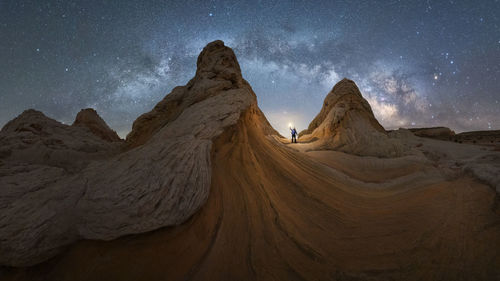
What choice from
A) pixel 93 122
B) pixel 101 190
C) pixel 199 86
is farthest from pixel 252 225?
pixel 93 122

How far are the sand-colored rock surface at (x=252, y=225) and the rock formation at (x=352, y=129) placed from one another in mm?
3600

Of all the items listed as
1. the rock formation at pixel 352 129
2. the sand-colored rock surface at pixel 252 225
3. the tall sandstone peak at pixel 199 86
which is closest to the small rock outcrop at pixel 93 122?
the tall sandstone peak at pixel 199 86

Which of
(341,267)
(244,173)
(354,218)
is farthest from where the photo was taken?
(244,173)

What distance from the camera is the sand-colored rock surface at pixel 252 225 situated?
7.50ft

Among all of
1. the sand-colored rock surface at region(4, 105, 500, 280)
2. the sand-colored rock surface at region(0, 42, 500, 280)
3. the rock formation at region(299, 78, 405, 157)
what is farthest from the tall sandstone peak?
the rock formation at region(299, 78, 405, 157)

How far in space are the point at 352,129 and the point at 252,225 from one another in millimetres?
8617

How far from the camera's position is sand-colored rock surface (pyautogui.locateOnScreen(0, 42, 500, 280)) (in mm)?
2287

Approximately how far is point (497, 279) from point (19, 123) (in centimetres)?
1043

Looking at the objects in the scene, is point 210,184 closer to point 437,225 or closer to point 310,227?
point 310,227

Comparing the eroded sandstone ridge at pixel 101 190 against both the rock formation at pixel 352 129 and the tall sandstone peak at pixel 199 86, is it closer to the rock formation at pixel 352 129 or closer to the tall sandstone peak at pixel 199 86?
the tall sandstone peak at pixel 199 86

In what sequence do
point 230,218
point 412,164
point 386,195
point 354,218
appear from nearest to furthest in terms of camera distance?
point 230,218 < point 354,218 < point 386,195 < point 412,164

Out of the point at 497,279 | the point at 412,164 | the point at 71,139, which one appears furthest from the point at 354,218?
the point at 71,139

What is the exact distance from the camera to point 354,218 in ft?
11.6

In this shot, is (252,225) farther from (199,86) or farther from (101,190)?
Result: (199,86)
